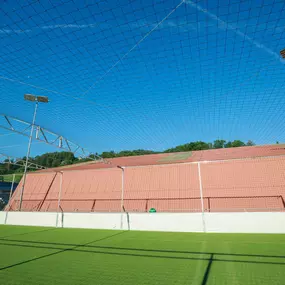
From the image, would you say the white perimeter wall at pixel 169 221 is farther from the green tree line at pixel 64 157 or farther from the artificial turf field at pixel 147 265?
the green tree line at pixel 64 157

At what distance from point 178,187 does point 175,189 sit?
272mm

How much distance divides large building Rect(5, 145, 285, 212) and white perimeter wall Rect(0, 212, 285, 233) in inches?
54.0

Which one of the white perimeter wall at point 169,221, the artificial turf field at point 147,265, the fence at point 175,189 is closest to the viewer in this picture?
the artificial turf field at point 147,265

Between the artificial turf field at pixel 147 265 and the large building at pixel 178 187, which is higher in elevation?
the large building at pixel 178 187

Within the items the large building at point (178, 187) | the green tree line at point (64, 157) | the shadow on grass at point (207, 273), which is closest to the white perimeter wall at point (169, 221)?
the large building at point (178, 187)

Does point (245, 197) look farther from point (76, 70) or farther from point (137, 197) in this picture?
point (76, 70)

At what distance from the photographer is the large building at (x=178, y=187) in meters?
13.6

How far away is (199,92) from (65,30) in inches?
214

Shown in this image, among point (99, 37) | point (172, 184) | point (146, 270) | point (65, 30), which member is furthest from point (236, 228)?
point (65, 30)

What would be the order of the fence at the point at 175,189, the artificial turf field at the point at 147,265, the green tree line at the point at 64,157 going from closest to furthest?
the artificial turf field at the point at 147,265
the fence at the point at 175,189
the green tree line at the point at 64,157

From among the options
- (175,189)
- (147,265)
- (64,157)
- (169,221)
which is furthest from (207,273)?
(64,157)

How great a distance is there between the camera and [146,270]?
149 inches

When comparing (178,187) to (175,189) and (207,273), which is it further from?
(207,273)

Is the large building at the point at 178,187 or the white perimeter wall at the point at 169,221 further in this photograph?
→ the large building at the point at 178,187
